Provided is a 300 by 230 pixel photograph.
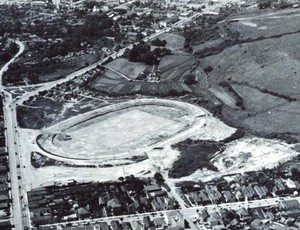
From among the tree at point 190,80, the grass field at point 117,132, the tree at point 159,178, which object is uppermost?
the tree at point 190,80

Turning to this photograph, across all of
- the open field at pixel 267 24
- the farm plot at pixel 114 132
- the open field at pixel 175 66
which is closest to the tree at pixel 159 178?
the farm plot at pixel 114 132

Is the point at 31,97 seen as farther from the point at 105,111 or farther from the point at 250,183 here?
the point at 250,183

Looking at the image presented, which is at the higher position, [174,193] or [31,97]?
[31,97]

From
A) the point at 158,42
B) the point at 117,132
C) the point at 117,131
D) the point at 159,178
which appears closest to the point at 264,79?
the point at 117,131

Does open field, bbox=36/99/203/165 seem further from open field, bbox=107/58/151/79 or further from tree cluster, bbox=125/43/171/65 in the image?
tree cluster, bbox=125/43/171/65

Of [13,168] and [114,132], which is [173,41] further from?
[13,168]

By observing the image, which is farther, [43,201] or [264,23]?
[264,23]

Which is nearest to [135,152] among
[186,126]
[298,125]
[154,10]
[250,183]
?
[186,126]

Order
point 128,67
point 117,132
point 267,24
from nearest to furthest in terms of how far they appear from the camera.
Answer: point 117,132
point 128,67
point 267,24

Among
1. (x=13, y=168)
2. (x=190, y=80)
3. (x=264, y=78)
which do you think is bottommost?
(x=13, y=168)

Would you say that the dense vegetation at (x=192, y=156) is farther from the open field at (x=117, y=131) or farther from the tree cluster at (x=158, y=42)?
the tree cluster at (x=158, y=42)

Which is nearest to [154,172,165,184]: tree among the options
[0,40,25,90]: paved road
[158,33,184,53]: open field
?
[0,40,25,90]: paved road
